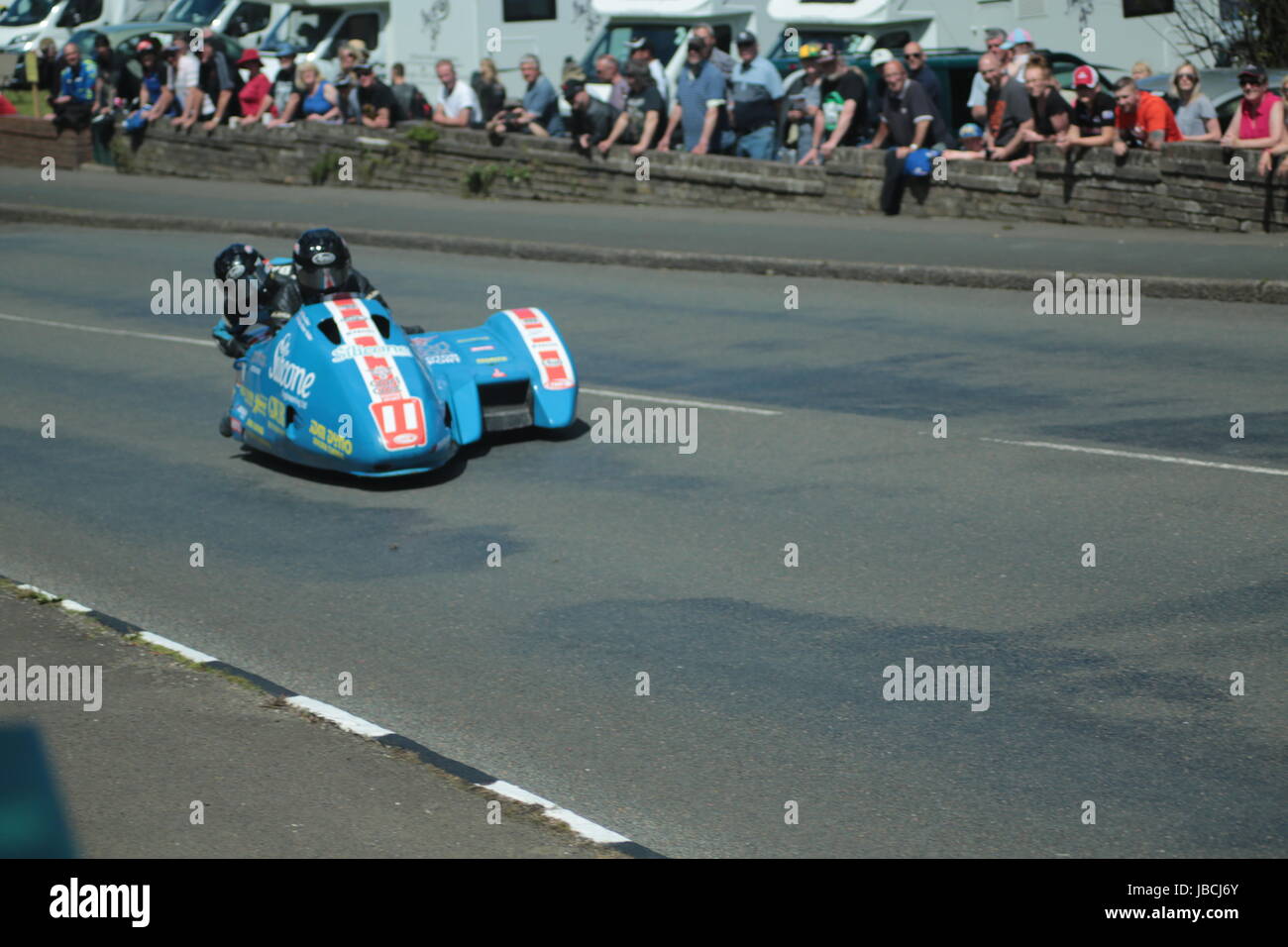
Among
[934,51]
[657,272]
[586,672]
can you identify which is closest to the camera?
[586,672]

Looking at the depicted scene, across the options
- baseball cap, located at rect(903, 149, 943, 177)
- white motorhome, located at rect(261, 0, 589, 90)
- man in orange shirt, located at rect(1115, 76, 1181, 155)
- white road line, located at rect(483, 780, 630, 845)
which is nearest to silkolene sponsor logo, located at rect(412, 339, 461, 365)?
white road line, located at rect(483, 780, 630, 845)

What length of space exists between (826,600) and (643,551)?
1.19m

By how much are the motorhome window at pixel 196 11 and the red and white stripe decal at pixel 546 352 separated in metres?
30.8

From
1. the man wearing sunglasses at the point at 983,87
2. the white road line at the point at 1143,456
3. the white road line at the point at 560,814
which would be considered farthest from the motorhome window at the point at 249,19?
the white road line at the point at 560,814

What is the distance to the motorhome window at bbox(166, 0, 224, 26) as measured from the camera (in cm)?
3912

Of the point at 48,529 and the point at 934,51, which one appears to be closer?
the point at 48,529

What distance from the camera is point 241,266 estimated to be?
1104 cm

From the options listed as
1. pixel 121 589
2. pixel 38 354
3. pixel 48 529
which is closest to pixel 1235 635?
pixel 121 589

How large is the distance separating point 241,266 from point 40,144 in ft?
72.7

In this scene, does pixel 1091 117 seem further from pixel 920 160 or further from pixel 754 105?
pixel 754 105

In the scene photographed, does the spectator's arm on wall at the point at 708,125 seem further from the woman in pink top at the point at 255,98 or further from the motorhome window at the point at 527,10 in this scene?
the motorhome window at the point at 527,10

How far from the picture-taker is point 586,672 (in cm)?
665

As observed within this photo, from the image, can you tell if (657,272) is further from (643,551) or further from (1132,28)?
(1132,28)

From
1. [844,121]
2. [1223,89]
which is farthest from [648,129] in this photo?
[1223,89]
